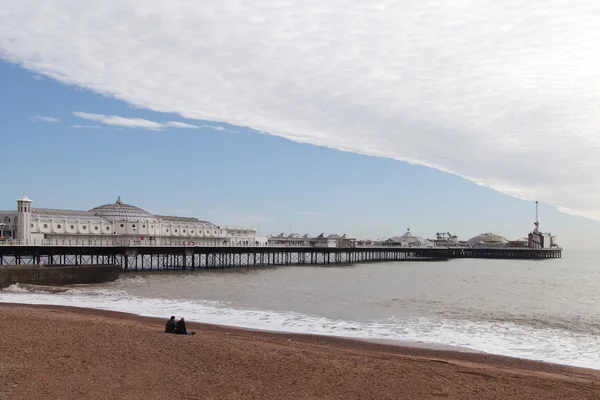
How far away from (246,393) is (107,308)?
17009mm

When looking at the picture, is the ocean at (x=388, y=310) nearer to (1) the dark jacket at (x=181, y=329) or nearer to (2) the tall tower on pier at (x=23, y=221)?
(1) the dark jacket at (x=181, y=329)

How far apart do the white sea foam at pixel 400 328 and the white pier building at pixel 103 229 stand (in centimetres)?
2637

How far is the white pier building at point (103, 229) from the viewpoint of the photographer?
5366 cm

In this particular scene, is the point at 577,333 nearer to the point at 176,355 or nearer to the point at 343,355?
the point at 343,355

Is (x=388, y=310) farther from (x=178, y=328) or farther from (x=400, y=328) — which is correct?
(x=178, y=328)

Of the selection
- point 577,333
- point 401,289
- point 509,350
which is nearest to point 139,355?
point 509,350

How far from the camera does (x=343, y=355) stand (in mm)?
14266

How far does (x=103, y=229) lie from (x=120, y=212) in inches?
434

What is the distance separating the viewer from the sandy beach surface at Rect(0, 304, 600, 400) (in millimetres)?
10258

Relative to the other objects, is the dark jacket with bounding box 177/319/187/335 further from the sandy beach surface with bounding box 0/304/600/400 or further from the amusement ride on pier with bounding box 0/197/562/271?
the amusement ride on pier with bounding box 0/197/562/271

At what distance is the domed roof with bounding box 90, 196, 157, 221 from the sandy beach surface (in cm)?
6082

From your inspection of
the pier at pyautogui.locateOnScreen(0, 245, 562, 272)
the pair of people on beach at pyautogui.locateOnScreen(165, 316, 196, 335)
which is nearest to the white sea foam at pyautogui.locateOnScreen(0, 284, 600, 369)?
the pair of people on beach at pyautogui.locateOnScreen(165, 316, 196, 335)

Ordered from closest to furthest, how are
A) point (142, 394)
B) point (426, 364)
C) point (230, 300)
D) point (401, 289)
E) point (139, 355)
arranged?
point (142, 394) < point (139, 355) < point (426, 364) < point (230, 300) < point (401, 289)

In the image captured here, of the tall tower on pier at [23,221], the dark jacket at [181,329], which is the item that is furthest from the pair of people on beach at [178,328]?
the tall tower on pier at [23,221]
